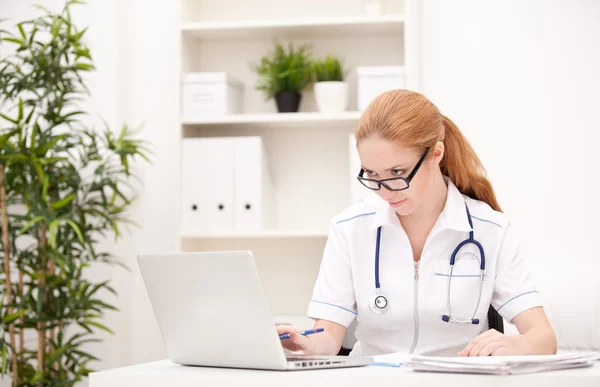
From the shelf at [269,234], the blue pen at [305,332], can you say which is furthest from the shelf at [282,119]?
the blue pen at [305,332]

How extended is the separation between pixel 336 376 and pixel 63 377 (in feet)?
7.56

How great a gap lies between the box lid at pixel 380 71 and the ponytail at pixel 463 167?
4.11 ft

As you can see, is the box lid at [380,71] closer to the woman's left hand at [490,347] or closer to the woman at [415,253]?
the woman at [415,253]

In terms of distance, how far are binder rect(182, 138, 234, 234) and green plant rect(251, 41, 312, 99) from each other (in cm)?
31

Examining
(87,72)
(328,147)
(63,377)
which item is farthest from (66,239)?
(328,147)

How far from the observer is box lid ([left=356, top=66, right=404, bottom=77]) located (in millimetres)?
3205

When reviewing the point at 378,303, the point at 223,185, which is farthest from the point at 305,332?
the point at 223,185

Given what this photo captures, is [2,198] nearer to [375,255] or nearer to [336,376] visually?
[375,255]

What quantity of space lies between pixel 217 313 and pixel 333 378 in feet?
0.80

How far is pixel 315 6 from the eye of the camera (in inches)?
140

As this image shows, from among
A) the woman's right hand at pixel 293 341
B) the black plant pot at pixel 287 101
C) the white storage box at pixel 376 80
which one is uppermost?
the white storage box at pixel 376 80

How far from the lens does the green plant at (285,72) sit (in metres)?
3.32

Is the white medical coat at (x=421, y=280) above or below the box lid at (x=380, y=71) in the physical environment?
below

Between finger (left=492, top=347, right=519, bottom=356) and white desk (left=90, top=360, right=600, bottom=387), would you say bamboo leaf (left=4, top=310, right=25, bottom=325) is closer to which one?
white desk (left=90, top=360, right=600, bottom=387)
